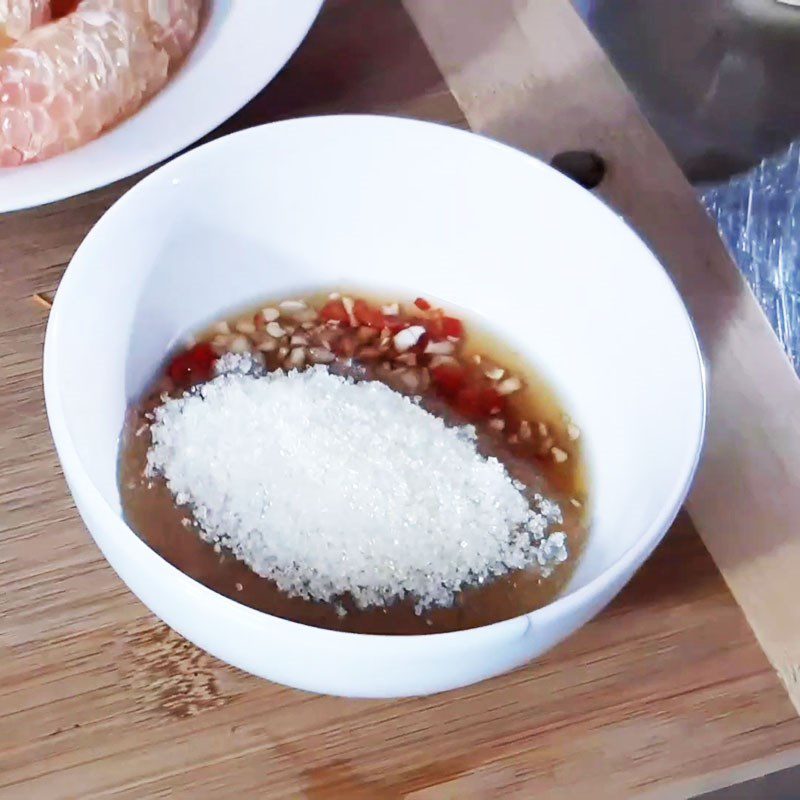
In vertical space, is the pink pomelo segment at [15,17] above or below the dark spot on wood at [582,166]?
above

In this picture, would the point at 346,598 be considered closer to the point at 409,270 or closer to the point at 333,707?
the point at 333,707

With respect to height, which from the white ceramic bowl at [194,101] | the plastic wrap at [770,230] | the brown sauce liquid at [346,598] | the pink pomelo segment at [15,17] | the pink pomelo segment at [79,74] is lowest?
the plastic wrap at [770,230]

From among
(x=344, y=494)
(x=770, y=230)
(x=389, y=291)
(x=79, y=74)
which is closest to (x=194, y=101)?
(x=79, y=74)

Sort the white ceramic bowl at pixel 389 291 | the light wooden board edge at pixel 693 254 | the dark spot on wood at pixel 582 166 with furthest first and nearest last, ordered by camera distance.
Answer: the dark spot on wood at pixel 582 166
the light wooden board edge at pixel 693 254
the white ceramic bowl at pixel 389 291

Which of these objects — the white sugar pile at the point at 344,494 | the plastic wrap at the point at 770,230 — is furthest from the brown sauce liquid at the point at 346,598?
the plastic wrap at the point at 770,230

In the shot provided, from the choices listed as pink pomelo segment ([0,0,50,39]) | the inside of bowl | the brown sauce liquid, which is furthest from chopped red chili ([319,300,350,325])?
pink pomelo segment ([0,0,50,39])

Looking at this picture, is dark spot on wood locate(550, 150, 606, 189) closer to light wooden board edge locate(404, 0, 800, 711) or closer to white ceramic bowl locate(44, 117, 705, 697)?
light wooden board edge locate(404, 0, 800, 711)

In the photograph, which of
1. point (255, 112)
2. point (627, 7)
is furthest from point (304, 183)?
point (627, 7)

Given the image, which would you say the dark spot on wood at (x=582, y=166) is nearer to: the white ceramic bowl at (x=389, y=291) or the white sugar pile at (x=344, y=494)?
the white ceramic bowl at (x=389, y=291)
